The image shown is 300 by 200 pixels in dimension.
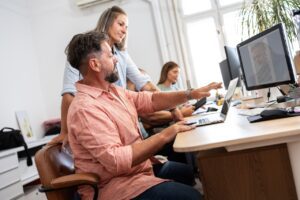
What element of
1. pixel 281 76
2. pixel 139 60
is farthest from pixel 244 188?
pixel 139 60

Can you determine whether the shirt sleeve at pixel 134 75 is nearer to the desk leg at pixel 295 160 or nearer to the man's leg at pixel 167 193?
the man's leg at pixel 167 193

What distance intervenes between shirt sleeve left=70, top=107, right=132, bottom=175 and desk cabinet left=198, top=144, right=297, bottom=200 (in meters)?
0.35

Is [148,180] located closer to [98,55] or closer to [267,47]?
[98,55]

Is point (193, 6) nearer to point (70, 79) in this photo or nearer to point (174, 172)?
point (70, 79)

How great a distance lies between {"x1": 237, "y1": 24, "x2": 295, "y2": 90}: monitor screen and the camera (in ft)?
4.98

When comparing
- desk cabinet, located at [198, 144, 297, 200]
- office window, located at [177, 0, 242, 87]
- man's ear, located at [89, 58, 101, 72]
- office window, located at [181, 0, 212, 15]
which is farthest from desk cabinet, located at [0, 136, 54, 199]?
office window, located at [181, 0, 212, 15]

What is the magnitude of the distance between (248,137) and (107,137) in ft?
1.67

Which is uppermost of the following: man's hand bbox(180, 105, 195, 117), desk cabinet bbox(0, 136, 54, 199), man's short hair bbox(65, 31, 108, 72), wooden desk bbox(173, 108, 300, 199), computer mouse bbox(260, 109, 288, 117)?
man's short hair bbox(65, 31, 108, 72)

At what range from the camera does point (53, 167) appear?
1.42 m

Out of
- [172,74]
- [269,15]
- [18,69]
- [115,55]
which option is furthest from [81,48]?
[18,69]

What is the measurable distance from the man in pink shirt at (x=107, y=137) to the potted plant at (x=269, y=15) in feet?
5.97

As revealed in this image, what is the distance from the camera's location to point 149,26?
4.82 meters

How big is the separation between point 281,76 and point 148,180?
0.88 m

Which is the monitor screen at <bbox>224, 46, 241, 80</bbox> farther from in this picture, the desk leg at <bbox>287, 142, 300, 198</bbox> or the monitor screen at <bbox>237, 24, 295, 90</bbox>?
the desk leg at <bbox>287, 142, 300, 198</bbox>
